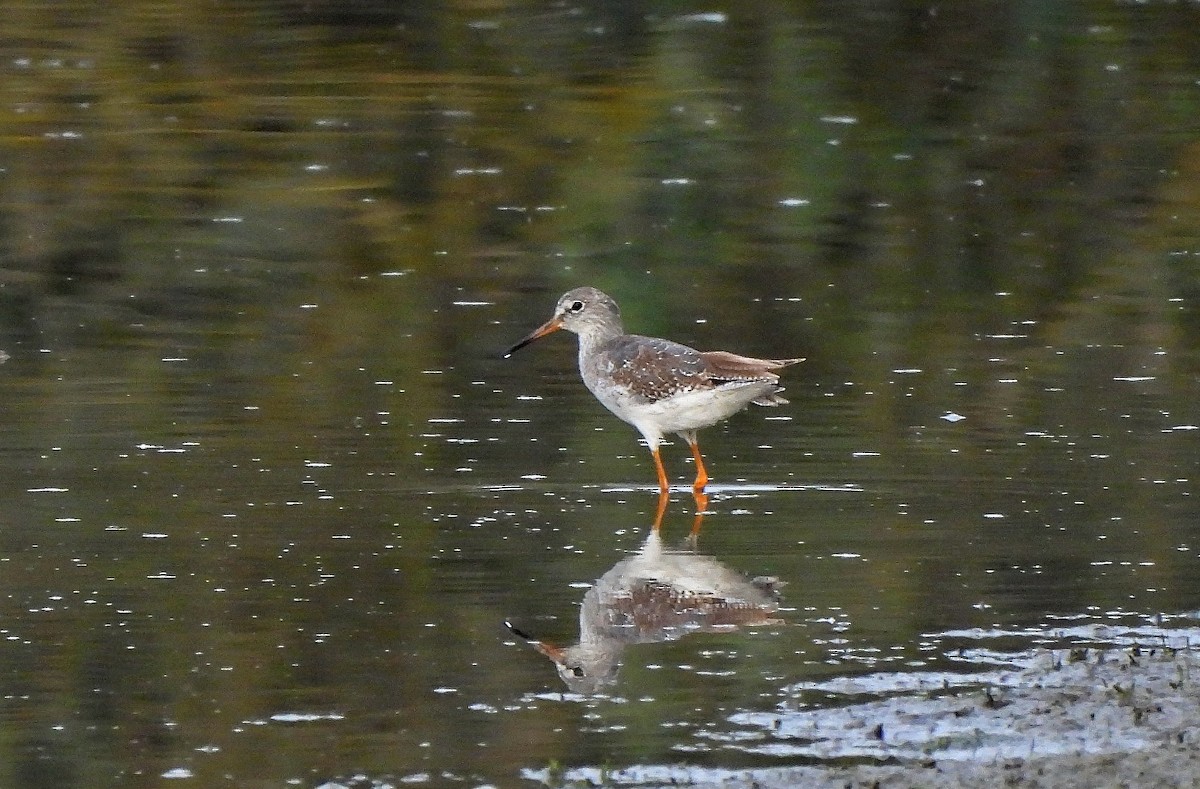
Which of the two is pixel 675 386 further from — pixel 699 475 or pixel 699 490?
pixel 699 490

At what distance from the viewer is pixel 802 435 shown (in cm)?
906

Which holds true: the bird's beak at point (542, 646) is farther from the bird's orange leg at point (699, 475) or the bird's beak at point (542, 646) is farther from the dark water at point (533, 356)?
the bird's orange leg at point (699, 475)

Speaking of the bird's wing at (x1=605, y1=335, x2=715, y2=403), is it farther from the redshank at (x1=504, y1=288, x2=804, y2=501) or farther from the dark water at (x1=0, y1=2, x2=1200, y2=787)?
the dark water at (x1=0, y1=2, x2=1200, y2=787)

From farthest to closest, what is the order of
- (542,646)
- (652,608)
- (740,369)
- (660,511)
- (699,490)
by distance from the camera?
(740,369) < (699,490) < (660,511) < (652,608) < (542,646)

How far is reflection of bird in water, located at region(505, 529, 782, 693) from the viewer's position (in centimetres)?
598

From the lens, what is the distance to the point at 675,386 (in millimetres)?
8648

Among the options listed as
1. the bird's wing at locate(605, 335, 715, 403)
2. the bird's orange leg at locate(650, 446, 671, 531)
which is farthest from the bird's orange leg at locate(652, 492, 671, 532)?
the bird's wing at locate(605, 335, 715, 403)

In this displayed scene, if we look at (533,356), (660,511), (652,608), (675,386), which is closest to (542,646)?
(652,608)

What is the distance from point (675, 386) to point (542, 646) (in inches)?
105

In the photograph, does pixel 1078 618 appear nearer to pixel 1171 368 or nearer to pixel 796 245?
pixel 1171 368

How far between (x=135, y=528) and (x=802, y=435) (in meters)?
3.01

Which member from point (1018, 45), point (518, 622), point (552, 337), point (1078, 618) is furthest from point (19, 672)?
point (1018, 45)

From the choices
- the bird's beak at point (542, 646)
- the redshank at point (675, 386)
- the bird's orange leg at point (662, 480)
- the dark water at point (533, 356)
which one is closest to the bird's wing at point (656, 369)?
the redshank at point (675, 386)

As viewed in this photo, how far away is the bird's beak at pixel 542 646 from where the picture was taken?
238 inches
